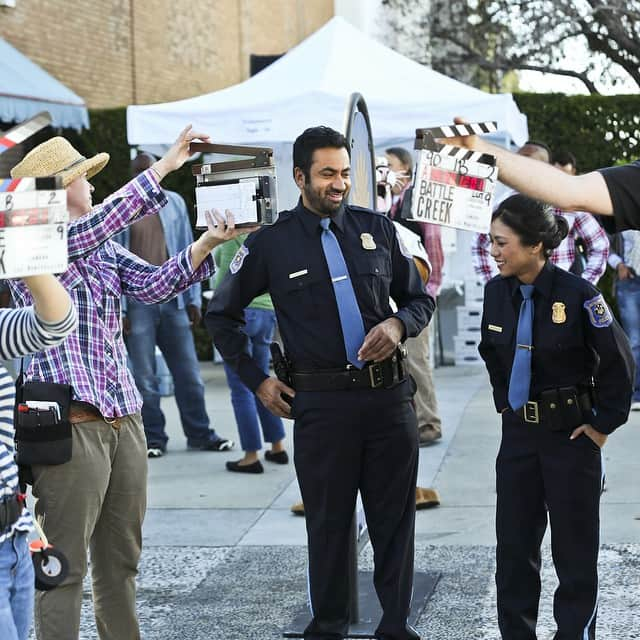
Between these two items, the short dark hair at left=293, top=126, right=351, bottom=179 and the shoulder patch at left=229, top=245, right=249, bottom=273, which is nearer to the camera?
the short dark hair at left=293, top=126, right=351, bottom=179

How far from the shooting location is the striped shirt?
2.98m

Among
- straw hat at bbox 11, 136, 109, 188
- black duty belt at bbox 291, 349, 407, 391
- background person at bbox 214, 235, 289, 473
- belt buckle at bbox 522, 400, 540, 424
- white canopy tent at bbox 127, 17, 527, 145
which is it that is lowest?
background person at bbox 214, 235, 289, 473

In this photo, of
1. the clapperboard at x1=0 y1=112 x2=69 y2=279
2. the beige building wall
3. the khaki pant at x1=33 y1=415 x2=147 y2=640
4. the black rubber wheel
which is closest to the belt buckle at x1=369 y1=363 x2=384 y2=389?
the khaki pant at x1=33 y1=415 x2=147 y2=640

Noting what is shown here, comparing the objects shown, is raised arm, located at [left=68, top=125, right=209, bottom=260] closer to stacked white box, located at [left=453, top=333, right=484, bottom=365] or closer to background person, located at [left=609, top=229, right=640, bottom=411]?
background person, located at [left=609, top=229, right=640, bottom=411]

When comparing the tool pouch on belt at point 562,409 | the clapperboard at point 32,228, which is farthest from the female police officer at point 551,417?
the clapperboard at point 32,228

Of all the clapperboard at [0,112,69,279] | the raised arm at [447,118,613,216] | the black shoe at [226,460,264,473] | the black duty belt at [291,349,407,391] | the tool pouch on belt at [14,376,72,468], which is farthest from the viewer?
the black shoe at [226,460,264,473]

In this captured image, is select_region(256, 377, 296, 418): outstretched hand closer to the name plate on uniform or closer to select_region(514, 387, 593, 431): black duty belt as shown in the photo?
select_region(514, 387, 593, 431): black duty belt

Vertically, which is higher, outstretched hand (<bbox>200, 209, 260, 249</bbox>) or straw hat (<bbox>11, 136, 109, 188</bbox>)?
straw hat (<bbox>11, 136, 109, 188</bbox>)

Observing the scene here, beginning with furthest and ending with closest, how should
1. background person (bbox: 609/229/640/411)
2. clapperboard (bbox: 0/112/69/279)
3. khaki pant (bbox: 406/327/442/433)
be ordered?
background person (bbox: 609/229/640/411) → khaki pant (bbox: 406/327/442/433) → clapperboard (bbox: 0/112/69/279)

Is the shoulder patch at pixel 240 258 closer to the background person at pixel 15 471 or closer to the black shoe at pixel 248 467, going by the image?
the background person at pixel 15 471

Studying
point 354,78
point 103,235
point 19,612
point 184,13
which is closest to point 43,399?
point 103,235

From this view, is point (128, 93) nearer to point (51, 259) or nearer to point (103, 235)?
point (103, 235)

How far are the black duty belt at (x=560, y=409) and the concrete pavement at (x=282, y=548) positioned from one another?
111 centimetres

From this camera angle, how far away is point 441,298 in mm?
13156
